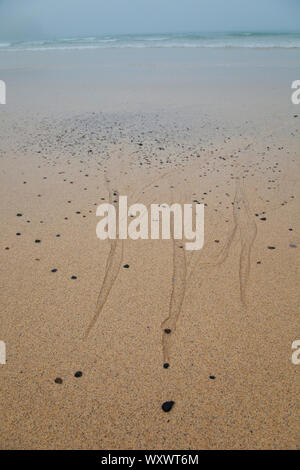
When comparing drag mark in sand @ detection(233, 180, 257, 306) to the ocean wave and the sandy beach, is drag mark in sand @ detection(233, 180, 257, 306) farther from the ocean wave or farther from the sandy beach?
the ocean wave

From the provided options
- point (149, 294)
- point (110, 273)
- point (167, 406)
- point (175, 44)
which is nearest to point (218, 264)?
point (149, 294)

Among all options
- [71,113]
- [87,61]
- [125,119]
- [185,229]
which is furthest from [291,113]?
[87,61]

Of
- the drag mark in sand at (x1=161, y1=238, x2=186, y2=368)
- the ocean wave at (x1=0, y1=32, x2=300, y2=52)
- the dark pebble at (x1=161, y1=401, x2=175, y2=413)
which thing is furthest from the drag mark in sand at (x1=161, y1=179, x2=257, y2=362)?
the ocean wave at (x1=0, y1=32, x2=300, y2=52)

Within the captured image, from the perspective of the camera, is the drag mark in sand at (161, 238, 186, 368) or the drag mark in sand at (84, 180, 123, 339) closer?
the drag mark in sand at (161, 238, 186, 368)

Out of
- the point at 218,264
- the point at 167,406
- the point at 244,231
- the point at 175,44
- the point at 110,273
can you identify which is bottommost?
the point at 167,406

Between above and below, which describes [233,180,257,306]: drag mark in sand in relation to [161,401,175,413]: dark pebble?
above

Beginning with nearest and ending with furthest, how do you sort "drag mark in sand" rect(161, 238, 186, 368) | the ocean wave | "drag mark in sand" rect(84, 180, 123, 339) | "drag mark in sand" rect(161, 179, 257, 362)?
"drag mark in sand" rect(161, 238, 186, 368) < "drag mark in sand" rect(161, 179, 257, 362) < "drag mark in sand" rect(84, 180, 123, 339) < the ocean wave

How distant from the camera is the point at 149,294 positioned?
3340 mm

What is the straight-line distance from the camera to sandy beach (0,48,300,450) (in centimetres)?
237

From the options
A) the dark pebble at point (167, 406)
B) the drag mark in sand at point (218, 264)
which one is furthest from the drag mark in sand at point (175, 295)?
the dark pebble at point (167, 406)

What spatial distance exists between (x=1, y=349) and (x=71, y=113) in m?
7.25

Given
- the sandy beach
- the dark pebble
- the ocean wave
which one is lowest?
the dark pebble

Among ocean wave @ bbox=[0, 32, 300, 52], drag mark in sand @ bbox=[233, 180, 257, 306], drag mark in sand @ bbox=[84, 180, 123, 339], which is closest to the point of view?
drag mark in sand @ bbox=[84, 180, 123, 339]

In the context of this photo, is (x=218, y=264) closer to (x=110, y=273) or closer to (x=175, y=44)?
(x=110, y=273)
